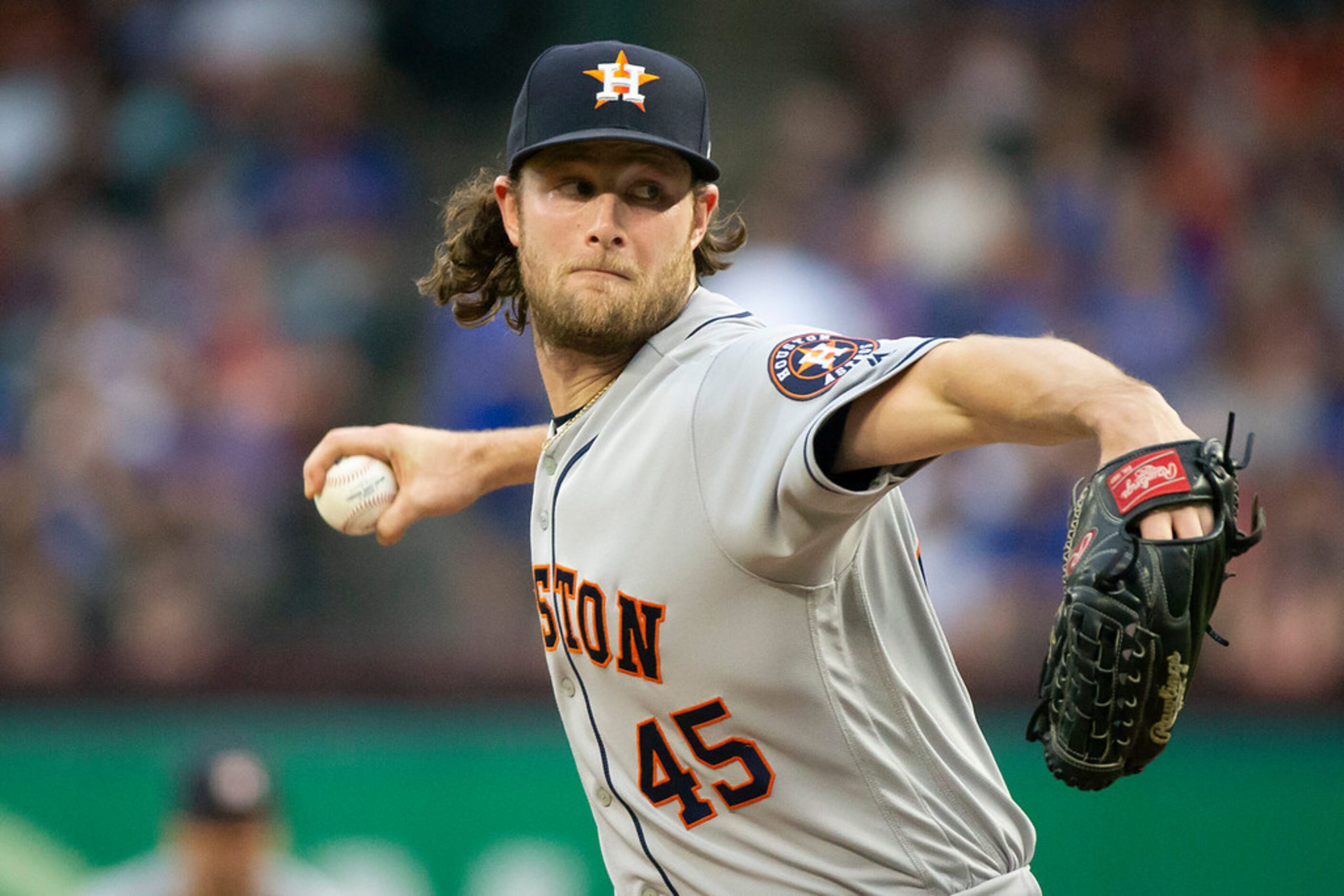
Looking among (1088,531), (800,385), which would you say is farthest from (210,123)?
(1088,531)

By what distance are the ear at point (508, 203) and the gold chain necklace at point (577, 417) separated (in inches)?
14.2

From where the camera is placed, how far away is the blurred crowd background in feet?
20.7

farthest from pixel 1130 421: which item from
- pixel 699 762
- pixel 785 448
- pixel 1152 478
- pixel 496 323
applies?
pixel 496 323

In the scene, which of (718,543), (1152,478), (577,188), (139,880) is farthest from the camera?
(139,880)

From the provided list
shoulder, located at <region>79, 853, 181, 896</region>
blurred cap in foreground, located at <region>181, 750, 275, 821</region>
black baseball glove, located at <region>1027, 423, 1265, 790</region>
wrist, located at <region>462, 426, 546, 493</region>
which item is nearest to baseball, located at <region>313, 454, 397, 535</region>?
wrist, located at <region>462, 426, 546, 493</region>

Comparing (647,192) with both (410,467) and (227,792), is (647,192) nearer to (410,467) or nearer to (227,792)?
(410,467)

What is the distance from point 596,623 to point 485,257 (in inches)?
47.1

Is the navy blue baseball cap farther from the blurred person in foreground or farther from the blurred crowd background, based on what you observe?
the blurred crowd background

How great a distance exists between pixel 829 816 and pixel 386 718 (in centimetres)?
361

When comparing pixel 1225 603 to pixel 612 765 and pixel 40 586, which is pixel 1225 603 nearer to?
pixel 612 765

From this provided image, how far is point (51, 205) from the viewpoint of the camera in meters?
7.98

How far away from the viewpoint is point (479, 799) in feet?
18.7


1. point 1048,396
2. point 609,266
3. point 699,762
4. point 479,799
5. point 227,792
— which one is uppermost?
point 609,266

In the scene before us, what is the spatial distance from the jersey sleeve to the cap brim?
1.33ft
